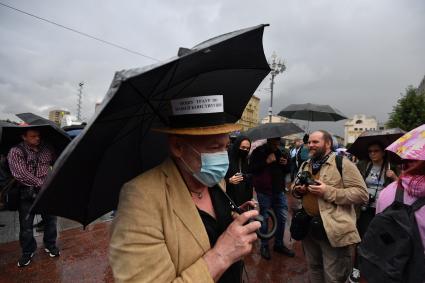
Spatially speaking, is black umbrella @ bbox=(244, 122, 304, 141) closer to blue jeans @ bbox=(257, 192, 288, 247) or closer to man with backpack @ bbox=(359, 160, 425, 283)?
blue jeans @ bbox=(257, 192, 288, 247)

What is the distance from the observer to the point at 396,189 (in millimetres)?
1916

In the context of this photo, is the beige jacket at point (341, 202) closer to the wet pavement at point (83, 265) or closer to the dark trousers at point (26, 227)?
the wet pavement at point (83, 265)

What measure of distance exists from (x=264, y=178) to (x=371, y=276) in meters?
2.99

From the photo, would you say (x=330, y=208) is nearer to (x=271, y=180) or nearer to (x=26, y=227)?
(x=271, y=180)

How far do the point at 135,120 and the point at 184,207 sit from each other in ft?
1.89

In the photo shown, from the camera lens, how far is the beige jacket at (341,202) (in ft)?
9.26

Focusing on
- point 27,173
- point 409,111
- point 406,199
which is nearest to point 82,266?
point 27,173

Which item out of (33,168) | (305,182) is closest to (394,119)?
(305,182)

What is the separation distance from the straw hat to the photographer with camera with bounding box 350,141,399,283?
10.9 ft

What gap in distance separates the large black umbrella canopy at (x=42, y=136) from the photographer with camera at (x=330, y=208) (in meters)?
3.72

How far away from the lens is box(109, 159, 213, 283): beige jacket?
1.14 meters

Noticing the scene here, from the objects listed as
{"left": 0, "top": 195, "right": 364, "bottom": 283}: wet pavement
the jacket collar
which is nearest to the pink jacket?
the jacket collar

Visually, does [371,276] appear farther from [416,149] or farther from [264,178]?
[264,178]

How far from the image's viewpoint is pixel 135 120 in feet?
5.18
